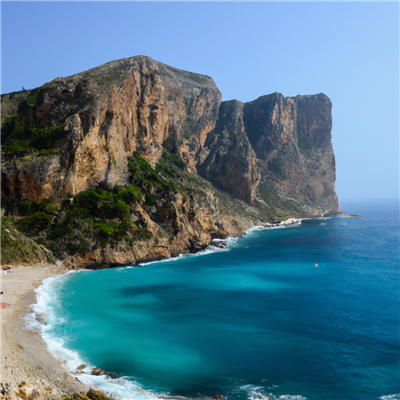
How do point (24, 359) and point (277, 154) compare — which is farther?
point (277, 154)

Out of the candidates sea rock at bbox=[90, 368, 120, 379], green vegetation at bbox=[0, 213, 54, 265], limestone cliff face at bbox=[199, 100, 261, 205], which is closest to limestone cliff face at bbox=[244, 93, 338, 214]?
limestone cliff face at bbox=[199, 100, 261, 205]

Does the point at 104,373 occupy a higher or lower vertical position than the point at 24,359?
lower

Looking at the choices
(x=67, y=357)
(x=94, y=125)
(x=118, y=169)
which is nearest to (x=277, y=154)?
(x=118, y=169)

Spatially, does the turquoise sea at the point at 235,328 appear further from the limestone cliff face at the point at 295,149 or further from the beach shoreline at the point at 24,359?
the limestone cliff face at the point at 295,149

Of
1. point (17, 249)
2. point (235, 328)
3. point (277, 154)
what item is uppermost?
point (277, 154)

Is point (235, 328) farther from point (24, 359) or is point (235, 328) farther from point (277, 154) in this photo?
point (277, 154)

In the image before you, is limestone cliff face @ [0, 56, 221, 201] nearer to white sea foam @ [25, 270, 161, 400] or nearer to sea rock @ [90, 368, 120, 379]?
white sea foam @ [25, 270, 161, 400]

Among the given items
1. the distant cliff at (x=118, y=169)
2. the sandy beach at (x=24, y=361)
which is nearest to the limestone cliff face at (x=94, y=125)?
the distant cliff at (x=118, y=169)
